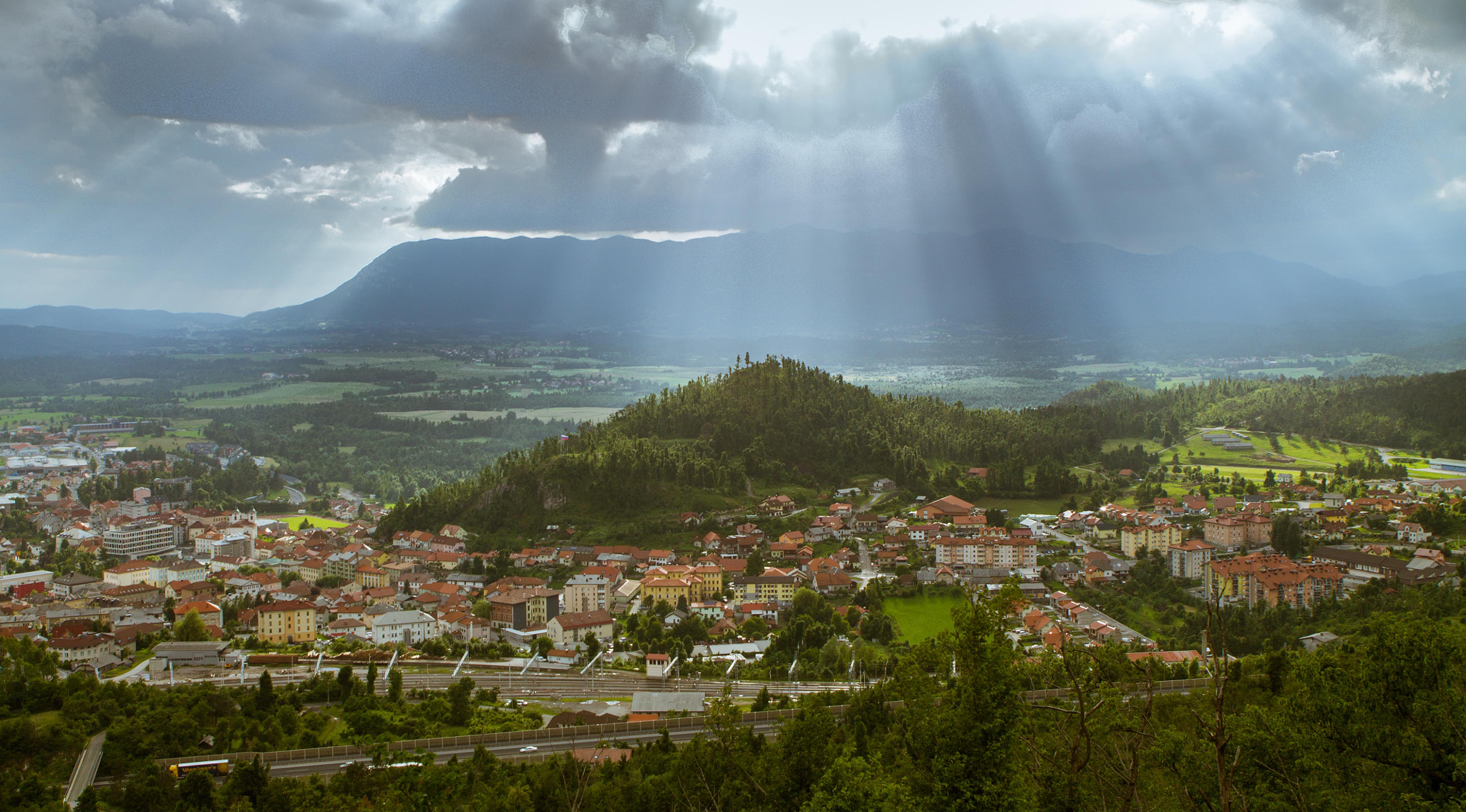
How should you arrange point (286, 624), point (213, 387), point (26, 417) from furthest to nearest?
point (213, 387) → point (26, 417) → point (286, 624)

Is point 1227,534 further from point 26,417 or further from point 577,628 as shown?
point 26,417

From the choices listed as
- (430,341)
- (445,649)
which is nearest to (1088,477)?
(445,649)

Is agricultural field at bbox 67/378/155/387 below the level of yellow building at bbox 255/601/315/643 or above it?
above

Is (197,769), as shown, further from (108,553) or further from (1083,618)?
(108,553)

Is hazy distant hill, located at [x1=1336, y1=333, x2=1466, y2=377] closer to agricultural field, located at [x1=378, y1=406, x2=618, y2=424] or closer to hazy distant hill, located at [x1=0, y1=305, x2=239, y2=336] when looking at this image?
agricultural field, located at [x1=378, y1=406, x2=618, y2=424]

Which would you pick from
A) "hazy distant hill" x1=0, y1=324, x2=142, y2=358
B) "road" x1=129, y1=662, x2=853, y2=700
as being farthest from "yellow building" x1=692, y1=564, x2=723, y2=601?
"hazy distant hill" x1=0, y1=324, x2=142, y2=358

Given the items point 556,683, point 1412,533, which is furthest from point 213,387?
point 1412,533
